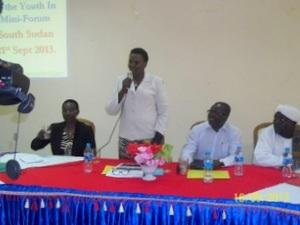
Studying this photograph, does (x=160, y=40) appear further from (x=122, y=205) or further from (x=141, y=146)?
(x=122, y=205)

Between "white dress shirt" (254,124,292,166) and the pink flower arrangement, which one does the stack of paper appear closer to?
the pink flower arrangement

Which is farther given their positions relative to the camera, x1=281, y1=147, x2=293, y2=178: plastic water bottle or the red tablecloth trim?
x1=281, y1=147, x2=293, y2=178: plastic water bottle

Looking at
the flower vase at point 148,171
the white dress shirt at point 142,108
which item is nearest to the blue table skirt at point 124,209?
the flower vase at point 148,171

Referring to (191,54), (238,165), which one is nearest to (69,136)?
(238,165)

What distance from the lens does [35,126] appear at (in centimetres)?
486

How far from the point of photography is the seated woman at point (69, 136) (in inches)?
138

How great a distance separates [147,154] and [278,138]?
47.2 inches

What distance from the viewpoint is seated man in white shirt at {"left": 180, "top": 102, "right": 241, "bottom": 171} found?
10.5ft

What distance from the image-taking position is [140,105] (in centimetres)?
339

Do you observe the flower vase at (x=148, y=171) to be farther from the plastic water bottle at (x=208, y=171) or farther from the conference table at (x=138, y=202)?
the plastic water bottle at (x=208, y=171)

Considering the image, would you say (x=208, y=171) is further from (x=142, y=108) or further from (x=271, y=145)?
(x=142, y=108)

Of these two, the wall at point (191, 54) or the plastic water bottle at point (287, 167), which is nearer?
the plastic water bottle at point (287, 167)

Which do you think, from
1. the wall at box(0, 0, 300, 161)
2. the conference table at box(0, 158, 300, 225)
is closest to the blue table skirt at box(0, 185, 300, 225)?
the conference table at box(0, 158, 300, 225)

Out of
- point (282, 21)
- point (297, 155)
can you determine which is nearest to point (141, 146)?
point (297, 155)
